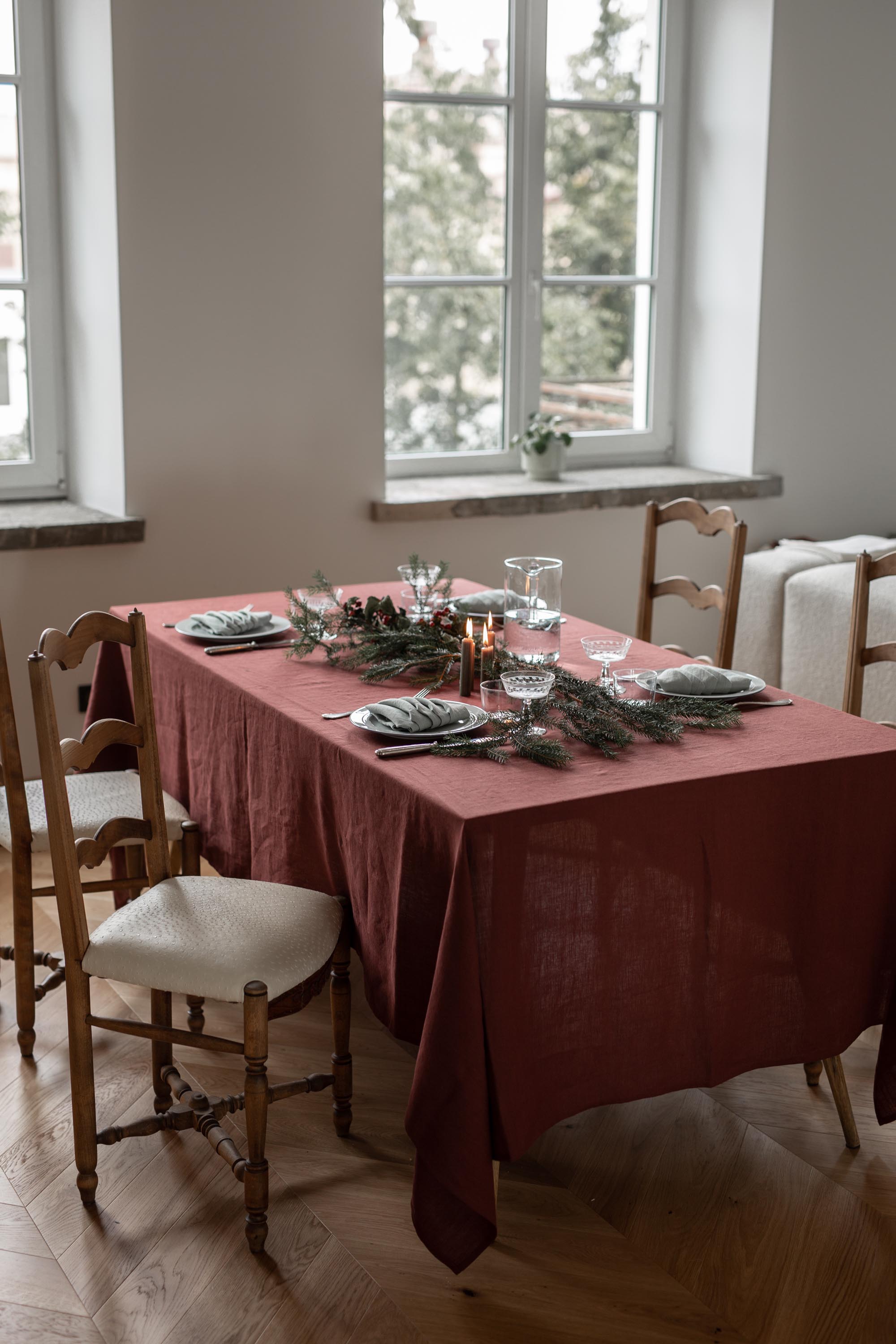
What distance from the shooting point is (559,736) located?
2.10m

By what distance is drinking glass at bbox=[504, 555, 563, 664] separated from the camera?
8.02 ft

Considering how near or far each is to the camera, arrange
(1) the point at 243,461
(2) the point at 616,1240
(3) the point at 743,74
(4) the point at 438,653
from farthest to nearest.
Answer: (3) the point at 743,74, (1) the point at 243,461, (4) the point at 438,653, (2) the point at 616,1240

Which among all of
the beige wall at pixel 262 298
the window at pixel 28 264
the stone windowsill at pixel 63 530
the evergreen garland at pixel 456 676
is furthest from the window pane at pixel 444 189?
the evergreen garland at pixel 456 676

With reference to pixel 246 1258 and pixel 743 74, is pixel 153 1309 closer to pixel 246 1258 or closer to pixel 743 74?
pixel 246 1258

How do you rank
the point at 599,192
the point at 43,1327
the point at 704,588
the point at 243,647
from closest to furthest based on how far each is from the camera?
the point at 43,1327
the point at 243,647
the point at 704,588
the point at 599,192

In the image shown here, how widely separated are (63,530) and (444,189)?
1649 mm

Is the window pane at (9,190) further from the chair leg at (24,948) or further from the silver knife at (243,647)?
the chair leg at (24,948)

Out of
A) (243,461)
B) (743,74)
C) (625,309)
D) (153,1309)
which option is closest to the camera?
(153,1309)

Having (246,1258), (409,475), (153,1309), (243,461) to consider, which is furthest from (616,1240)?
(409,475)

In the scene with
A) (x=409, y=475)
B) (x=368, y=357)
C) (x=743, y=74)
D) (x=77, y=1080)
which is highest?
(x=743, y=74)

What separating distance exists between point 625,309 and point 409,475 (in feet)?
3.17

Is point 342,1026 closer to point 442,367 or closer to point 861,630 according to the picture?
point 861,630

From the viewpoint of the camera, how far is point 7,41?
3.59m

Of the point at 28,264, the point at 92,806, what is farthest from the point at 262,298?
the point at 92,806
